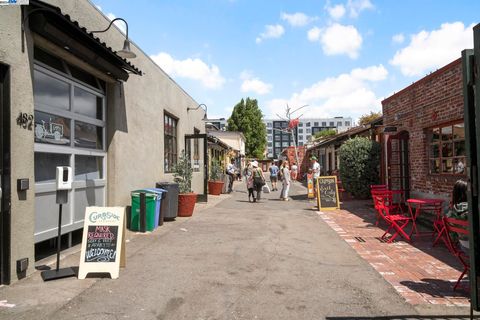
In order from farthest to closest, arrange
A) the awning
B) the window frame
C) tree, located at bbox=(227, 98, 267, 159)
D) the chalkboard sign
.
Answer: tree, located at bbox=(227, 98, 267, 159) → the chalkboard sign → the window frame → the awning

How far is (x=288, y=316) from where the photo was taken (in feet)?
13.6

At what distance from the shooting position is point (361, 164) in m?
14.5

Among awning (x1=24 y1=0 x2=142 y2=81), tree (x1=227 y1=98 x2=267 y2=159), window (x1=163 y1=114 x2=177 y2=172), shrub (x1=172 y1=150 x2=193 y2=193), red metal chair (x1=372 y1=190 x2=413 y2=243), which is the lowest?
red metal chair (x1=372 y1=190 x2=413 y2=243)

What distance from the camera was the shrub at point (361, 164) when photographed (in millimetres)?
14531

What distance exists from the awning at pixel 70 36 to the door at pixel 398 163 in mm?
8343

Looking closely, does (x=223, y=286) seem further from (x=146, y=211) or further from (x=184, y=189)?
(x=184, y=189)

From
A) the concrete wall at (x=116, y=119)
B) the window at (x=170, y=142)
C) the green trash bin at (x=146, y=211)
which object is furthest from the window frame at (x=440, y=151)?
the window at (x=170, y=142)

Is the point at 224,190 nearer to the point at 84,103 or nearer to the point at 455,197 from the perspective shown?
the point at 84,103

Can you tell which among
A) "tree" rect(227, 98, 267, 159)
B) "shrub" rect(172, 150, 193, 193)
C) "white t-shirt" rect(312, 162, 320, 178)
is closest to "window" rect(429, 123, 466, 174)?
"white t-shirt" rect(312, 162, 320, 178)

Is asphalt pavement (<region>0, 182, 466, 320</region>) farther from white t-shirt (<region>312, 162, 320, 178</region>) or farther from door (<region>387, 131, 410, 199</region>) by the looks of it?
white t-shirt (<region>312, 162, 320, 178</region>)

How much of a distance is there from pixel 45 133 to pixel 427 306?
577 centimetres

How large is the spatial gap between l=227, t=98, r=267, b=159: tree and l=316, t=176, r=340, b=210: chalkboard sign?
48612 mm

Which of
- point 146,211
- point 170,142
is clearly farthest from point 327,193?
point 146,211

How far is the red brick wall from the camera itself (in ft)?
29.4
